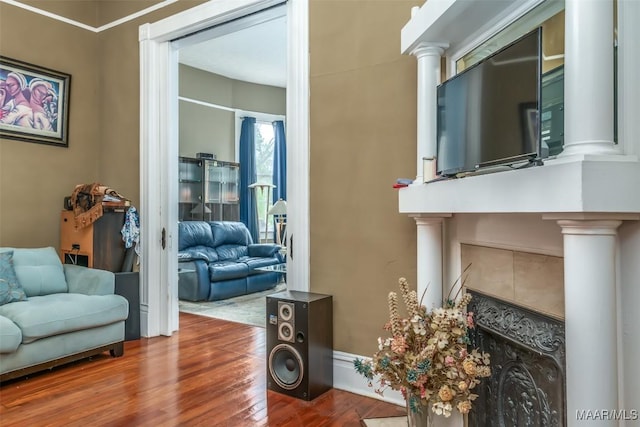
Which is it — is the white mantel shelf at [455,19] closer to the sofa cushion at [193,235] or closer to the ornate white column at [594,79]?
the ornate white column at [594,79]

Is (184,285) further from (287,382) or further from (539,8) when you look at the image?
(539,8)

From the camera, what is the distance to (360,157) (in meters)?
2.66

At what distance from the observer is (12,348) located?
2557mm

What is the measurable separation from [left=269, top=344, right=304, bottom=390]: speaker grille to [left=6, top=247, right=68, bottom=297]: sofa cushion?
1983 millimetres

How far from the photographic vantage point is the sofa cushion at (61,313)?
2.67 meters

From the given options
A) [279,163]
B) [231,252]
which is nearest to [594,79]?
[231,252]

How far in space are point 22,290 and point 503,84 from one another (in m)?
3.44

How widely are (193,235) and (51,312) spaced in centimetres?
283

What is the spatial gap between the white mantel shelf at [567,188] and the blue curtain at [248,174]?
20.8 ft

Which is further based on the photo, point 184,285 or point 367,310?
point 184,285

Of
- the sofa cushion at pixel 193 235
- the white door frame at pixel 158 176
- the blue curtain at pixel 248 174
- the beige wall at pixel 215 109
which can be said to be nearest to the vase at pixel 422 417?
the white door frame at pixel 158 176

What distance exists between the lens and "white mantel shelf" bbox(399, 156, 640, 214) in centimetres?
104

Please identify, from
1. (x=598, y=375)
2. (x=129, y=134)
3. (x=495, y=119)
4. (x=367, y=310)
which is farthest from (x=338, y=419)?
(x=129, y=134)

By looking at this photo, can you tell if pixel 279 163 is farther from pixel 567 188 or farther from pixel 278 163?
pixel 567 188
